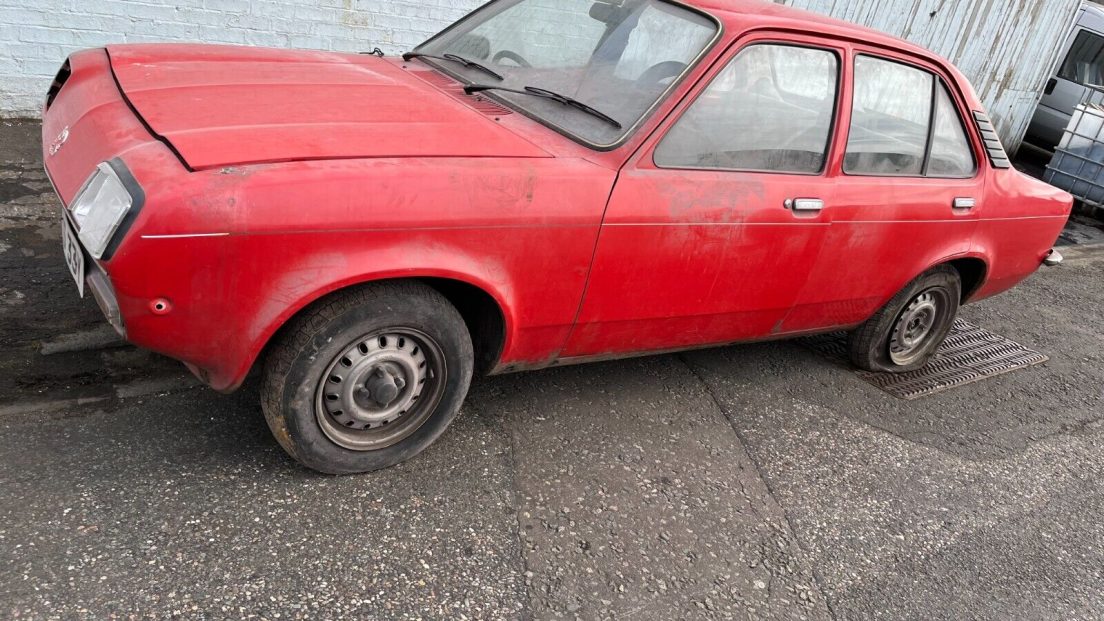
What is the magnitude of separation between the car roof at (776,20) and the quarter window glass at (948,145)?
278 mm

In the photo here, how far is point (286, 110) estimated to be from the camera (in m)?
2.79

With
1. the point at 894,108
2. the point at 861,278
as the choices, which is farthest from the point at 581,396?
the point at 894,108

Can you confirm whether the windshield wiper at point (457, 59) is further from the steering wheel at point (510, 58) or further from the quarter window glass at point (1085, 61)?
the quarter window glass at point (1085, 61)

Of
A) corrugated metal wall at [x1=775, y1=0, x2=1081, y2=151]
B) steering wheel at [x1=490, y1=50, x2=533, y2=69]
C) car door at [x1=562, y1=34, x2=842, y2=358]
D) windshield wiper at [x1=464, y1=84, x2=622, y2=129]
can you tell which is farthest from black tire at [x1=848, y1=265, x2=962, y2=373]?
corrugated metal wall at [x1=775, y1=0, x2=1081, y2=151]

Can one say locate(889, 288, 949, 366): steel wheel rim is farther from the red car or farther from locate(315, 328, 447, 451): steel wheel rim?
locate(315, 328, 447, 451): steel wheel rim

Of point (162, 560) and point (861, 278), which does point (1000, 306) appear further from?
point (162, 560)

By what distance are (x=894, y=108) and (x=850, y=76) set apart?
0.36 meters

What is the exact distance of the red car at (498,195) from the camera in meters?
2.39

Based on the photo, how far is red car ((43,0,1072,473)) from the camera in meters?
2.39

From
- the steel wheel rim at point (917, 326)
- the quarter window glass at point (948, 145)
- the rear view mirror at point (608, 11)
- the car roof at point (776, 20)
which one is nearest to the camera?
the car roof at point (776, 20)

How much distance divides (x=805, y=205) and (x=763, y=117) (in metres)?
0.40

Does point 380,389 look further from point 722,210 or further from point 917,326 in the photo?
point 917,326

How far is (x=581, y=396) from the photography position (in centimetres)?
376

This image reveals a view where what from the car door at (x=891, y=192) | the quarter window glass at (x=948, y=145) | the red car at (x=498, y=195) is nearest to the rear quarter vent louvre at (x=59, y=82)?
the red car at (x=498, y=195)
